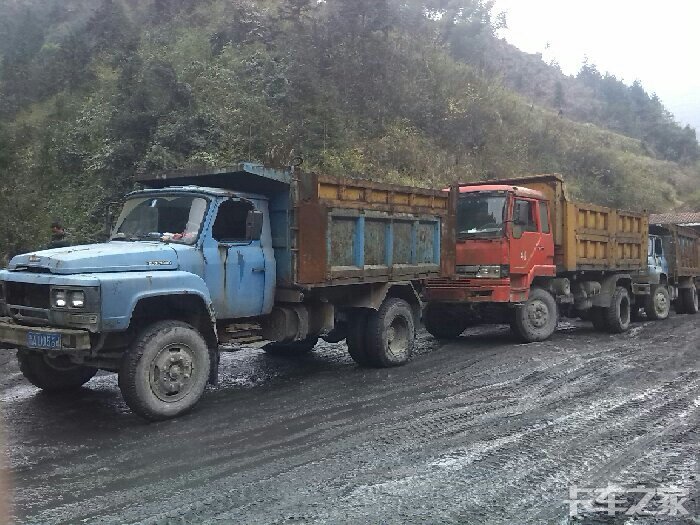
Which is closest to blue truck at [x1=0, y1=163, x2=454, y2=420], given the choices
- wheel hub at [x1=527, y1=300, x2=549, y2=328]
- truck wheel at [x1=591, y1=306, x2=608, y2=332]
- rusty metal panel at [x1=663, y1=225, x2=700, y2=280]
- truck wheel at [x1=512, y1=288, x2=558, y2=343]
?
truck wheel at [x1=512, y1=288, x2=558, y2=343]

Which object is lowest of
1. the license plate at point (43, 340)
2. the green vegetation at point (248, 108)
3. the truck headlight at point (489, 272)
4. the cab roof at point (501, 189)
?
the license plate at point (43, 340)

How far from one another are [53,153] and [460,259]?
60.0 feet

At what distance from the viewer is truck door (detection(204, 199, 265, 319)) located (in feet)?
22.8

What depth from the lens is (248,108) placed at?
21.5 meters

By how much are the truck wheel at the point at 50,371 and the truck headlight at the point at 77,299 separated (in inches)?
50.5

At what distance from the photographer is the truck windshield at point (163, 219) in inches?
271

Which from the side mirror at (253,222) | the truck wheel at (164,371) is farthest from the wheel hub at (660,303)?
the truck wheel at (164,371)

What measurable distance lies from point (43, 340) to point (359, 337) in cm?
441

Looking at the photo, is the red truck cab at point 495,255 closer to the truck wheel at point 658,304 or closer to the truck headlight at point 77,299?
the truck wheel at point 658,304

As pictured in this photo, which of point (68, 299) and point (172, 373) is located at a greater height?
point (68, 299)

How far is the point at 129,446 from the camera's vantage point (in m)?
5.42

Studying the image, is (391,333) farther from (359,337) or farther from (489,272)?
(489,272)

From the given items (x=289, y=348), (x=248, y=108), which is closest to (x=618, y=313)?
(x=289, y=348)

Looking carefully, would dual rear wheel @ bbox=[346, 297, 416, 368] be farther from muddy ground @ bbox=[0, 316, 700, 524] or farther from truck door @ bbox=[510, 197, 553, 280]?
truck door @ bbox=[510, 197, 553, 280]
